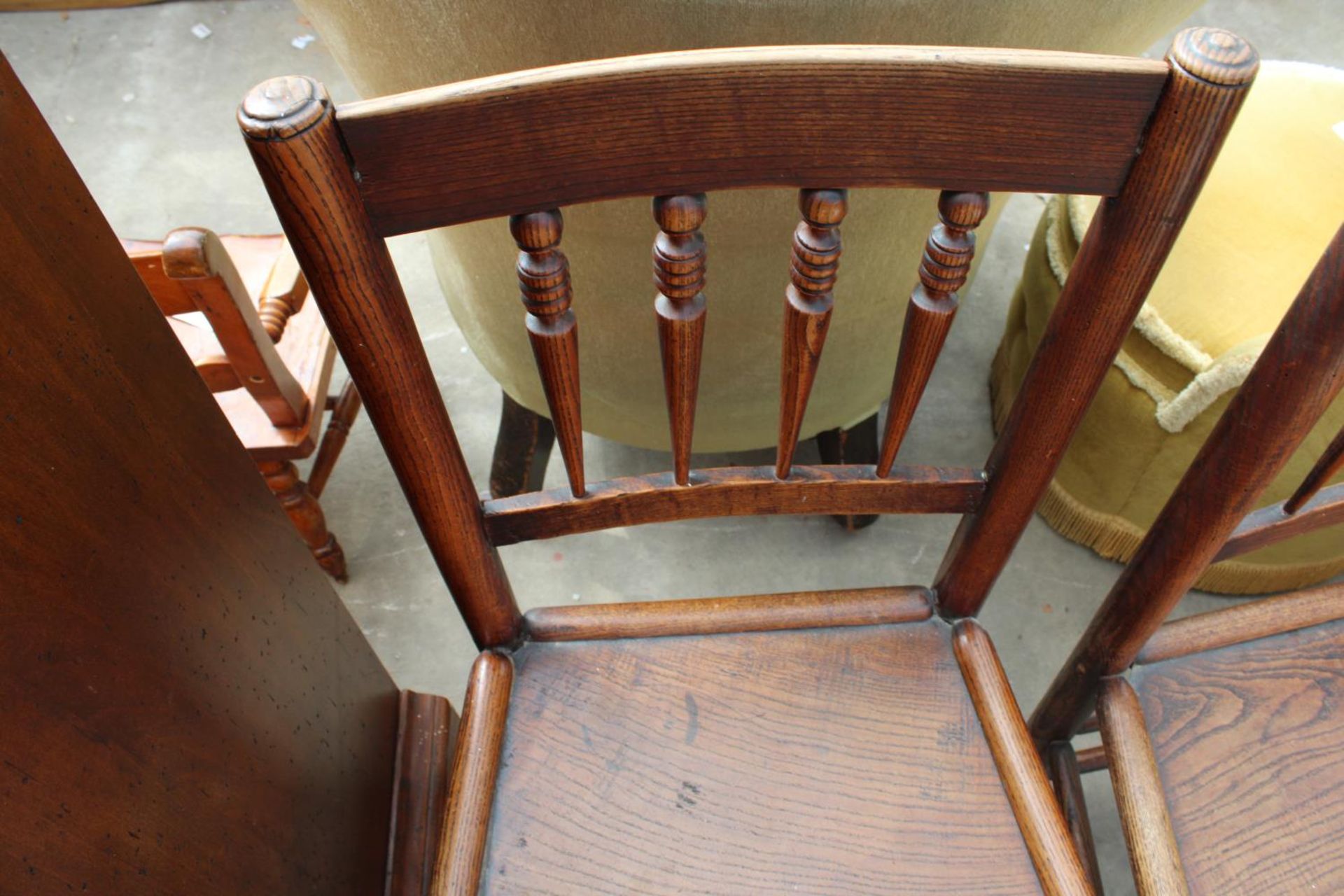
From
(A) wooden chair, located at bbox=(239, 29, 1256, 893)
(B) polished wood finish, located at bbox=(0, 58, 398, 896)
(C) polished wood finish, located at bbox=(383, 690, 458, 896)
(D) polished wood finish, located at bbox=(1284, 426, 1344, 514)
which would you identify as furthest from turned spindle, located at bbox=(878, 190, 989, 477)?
(C) polished wood finish, located at bbox=(383, 690, 458, 896)

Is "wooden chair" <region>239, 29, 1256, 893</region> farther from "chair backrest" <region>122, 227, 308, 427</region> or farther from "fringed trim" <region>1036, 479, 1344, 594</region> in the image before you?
"fringed trim" <region>1036, 479, 1344, 594</region>

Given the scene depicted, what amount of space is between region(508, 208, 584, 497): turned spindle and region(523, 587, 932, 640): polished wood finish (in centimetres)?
17

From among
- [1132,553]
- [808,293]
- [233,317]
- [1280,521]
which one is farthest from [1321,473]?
[233,317]

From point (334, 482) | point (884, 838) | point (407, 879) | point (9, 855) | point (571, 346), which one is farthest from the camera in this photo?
point (334, 482)

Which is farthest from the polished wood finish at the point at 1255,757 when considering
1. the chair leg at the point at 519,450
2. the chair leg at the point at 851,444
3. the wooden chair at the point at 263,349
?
the wooden chair at the point at 263,349

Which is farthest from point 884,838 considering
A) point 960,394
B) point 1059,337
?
point 960,394

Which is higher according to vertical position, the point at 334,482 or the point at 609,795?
the point at 609,795

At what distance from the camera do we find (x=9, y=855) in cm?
38

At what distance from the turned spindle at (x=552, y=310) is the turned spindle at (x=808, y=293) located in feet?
0.34

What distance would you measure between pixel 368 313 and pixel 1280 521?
1.67ft

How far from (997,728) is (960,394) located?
78cm

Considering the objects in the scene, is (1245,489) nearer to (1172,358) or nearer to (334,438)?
(1172,358)

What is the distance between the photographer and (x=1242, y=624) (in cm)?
67

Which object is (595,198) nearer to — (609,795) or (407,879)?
(609,795)
